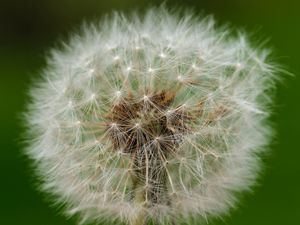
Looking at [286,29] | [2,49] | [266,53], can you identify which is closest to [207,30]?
[266,53]

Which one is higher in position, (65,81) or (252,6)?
(252,6)

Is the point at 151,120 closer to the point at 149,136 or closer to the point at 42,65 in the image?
the point at 149,136

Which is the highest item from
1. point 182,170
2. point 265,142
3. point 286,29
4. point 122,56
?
point 286,29

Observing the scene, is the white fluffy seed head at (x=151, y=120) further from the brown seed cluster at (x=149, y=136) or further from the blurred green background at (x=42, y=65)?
the blurred green background at (x=42, y=65)

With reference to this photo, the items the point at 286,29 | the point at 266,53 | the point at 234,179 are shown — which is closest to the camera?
the point at 234,179

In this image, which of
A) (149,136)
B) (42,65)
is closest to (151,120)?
(149,136)

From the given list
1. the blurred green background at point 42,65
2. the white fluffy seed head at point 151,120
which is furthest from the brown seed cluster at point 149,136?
the blurred green background at point 42,65

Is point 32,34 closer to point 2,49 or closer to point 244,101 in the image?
point 2,49

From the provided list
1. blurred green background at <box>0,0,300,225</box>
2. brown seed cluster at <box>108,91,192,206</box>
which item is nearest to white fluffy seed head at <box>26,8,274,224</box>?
brown seed cluster at <box>108,91,192,206</box>
